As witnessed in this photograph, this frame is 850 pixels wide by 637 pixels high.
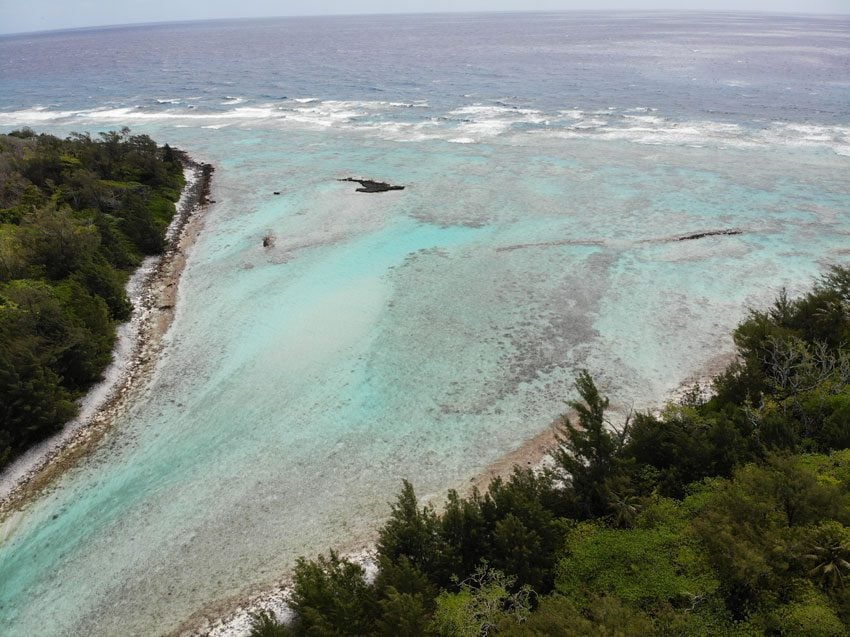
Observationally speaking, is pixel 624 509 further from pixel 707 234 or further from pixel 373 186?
pixel 373 186

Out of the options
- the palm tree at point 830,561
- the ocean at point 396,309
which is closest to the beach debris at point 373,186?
the ocean at point 396,309

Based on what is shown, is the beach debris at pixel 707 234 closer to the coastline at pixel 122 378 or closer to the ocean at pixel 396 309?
the ocean at pixel 396 309

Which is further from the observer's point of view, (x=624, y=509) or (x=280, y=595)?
(x=280, y=595)

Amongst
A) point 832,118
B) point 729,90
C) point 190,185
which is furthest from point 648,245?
point 729,90

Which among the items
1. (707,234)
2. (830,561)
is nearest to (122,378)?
(830,561)

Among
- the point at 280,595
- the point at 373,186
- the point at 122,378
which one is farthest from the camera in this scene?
the point at 373,186

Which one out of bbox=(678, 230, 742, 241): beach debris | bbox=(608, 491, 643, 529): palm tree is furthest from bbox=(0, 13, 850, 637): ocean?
bbox=(608, 491, 643, 529): palm tree
